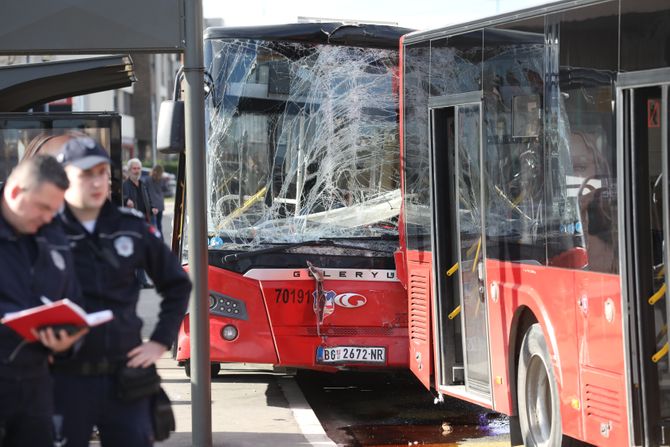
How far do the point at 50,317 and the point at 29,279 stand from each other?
31cm

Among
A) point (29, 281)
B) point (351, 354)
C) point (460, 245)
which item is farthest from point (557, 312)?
point (29, 281)

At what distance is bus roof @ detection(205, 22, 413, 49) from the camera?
1068 cm

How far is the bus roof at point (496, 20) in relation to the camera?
7617 millimetres

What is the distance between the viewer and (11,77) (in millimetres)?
10234

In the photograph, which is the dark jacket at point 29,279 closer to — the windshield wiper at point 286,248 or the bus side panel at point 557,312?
the bus side panel at point 557,312

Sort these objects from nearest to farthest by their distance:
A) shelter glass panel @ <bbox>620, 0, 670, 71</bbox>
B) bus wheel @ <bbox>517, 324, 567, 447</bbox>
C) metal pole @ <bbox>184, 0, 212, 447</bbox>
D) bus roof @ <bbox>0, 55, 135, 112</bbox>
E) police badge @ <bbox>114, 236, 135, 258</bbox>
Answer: police badge @ <bbox>114, 236, 135, 258</bbox> < shelter glass panel @ <bbox>620, 0, 670, 71</bbox> < metal pole @ <bbox>184, 0, 212, 447</bbox> < bus wheel @ <bbox>517, 324, 567, 447</bbox> < bus roof @ <bbox>0, 55, 135, 112</bbox>

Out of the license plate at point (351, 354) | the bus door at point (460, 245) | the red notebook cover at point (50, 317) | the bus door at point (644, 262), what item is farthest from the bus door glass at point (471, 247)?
the red notebook cover at point (50, 317)

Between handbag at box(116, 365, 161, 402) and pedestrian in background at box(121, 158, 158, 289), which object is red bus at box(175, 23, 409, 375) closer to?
handbag at box(116, 365, 161, 402)

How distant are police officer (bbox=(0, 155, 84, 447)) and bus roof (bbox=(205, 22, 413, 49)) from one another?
6067 mm

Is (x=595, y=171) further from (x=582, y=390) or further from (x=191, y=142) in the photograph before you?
(x=191, y=142)

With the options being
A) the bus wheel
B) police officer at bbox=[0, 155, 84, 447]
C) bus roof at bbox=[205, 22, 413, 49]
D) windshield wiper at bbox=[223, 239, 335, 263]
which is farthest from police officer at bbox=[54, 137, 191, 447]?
bus roof at bbox=[205, 22, 413, 49]

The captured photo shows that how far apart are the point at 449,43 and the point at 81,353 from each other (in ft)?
17.8

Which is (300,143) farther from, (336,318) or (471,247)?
(471,247)

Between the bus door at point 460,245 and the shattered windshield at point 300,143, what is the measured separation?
1.10 meters
